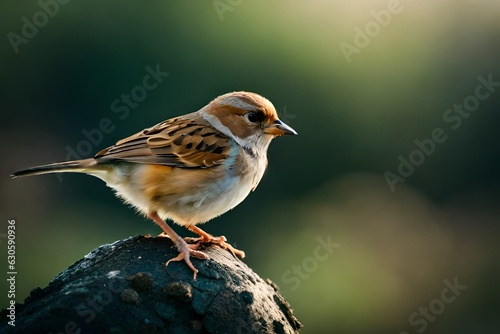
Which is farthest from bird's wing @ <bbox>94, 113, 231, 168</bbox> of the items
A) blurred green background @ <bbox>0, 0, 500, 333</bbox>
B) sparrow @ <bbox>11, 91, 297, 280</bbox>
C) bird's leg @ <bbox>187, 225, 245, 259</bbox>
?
blurred green background @ <bbox>0, 0, 500, 333</bbox>

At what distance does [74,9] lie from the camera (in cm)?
1104

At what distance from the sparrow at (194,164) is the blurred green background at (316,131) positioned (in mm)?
3835

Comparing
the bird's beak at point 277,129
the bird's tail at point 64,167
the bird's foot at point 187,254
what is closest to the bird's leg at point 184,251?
the bird's foot at point 187,254

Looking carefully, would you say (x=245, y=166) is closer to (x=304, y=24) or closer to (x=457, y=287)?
(x=457, y=287)

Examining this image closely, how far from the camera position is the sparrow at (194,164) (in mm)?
4848

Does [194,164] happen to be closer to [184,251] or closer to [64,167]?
[64,167]

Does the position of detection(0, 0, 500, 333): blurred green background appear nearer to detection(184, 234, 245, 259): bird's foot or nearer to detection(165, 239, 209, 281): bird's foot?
detection(184, 234, 245, 259): bird's foot

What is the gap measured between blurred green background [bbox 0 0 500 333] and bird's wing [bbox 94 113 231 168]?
384 centimetres

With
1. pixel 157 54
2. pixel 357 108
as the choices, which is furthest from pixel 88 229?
pixel 357 108

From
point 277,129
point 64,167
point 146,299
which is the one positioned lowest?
point 146,299

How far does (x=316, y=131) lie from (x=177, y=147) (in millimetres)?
5800

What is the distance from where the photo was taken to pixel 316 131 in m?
10.8

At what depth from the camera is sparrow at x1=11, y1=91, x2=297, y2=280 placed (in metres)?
4.85

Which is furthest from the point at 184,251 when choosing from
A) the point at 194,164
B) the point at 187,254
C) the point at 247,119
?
the point at 247,119
